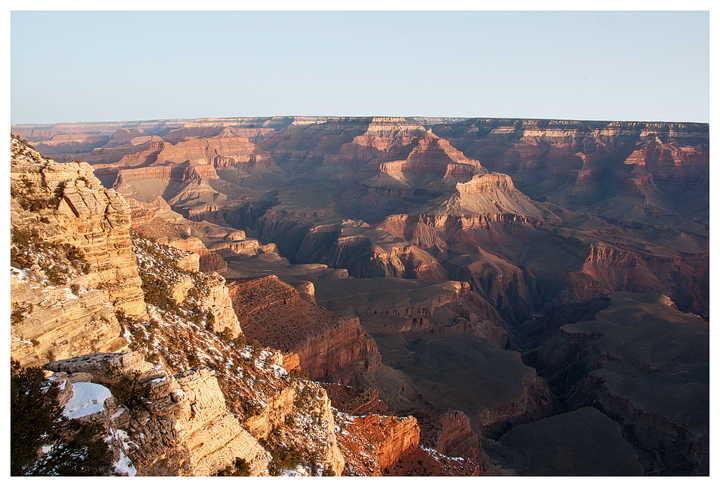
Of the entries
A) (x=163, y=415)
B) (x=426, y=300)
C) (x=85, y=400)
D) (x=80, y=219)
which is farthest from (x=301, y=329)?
(x=426, y=300)

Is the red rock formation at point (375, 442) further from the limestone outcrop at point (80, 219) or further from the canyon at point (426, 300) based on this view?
the limestone outcrop at point (80, 219)

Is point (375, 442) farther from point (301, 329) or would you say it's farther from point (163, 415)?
point (301, 329)

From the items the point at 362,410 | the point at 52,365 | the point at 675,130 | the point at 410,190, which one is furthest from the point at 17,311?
the point at 675,130

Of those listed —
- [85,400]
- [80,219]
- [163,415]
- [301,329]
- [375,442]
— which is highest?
[80,219]

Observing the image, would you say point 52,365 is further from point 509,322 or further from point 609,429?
point 509,322

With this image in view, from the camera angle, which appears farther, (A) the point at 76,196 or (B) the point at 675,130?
(B) the point at 675,130

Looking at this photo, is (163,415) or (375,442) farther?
(375,442)
